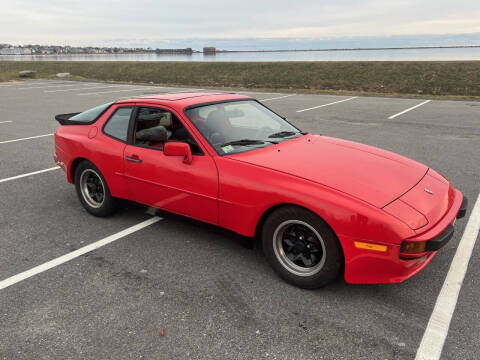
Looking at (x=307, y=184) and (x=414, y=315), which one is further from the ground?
(x=307, y=184)

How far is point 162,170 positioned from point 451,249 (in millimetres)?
2932

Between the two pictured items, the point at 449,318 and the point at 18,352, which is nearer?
the point at 18,352

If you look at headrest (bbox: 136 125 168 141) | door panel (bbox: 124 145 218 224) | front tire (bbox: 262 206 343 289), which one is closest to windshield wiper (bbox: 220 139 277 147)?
door panel (bbox: 124 145 218 224)

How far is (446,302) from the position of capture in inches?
118

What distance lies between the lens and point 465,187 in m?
5.59

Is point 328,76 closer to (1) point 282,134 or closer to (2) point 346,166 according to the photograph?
(1) point 282,134

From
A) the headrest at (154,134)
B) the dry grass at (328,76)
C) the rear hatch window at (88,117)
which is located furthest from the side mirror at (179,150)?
the dry grass at (328,76)

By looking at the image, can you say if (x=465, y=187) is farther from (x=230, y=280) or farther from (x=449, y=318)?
(x=230, y=280)

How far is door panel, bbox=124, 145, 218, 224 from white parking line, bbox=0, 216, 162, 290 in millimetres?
403

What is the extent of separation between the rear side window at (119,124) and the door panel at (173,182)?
0.79ft

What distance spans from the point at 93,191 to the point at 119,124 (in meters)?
0.96

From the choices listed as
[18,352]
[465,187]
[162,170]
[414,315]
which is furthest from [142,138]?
[465,187]

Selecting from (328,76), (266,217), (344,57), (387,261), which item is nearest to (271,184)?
(266,217)

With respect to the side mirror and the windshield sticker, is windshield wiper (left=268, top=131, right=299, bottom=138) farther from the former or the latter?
the side mirror
